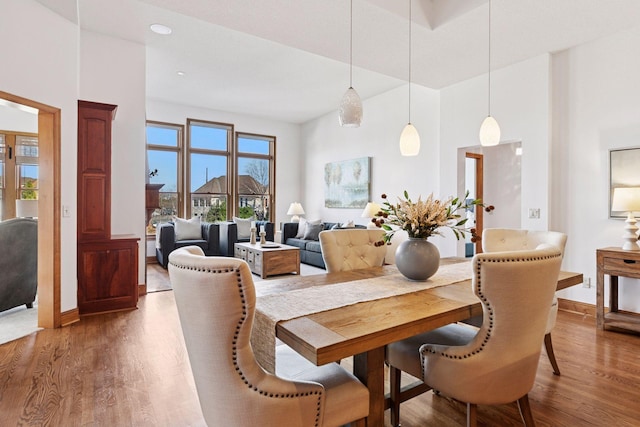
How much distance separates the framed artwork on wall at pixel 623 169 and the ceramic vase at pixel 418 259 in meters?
2.75

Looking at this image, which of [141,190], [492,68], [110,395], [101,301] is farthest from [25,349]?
[492,68]

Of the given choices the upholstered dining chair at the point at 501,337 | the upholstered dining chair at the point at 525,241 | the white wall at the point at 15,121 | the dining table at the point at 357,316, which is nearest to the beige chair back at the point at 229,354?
the dining table at the point at 357,316

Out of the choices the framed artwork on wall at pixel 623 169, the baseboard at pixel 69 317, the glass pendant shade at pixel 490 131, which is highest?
the glass pendant shade at pixel 490 131

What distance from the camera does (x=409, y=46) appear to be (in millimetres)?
3672

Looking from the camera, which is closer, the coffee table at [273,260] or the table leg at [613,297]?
the table leg at [613,297]

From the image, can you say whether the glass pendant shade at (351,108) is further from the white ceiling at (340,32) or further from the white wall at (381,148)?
the white wall at (381,148)

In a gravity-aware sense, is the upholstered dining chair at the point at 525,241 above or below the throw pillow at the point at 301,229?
above

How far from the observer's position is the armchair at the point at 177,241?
242 inches

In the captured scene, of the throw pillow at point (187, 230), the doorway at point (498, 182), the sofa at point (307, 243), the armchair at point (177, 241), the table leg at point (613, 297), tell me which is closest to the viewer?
the table leg at point (613, 297)

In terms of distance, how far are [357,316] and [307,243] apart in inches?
209

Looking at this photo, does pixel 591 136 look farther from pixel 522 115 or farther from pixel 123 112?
pixel 123 112

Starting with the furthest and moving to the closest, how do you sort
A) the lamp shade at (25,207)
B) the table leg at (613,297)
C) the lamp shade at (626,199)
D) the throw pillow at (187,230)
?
1. the throw pillow at (187,230)
2. the lamp shade at (25,207)
3. the table leg at (613,297)
4. the lamp shade at (626,199)

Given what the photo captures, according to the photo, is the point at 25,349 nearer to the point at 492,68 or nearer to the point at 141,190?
the point at 141,190

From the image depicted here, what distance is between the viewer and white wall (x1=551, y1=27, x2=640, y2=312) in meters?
3.42
